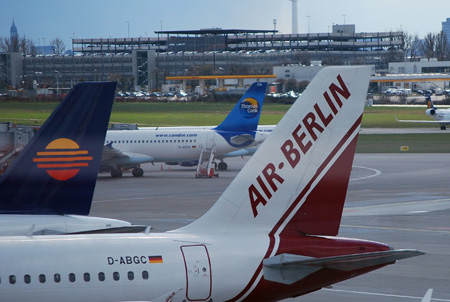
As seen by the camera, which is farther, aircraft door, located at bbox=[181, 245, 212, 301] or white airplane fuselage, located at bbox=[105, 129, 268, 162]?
white airplane fuselage, located at bbox=[105, 129, 268, 162]

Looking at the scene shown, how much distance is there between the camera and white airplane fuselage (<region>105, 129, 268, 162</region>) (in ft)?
179

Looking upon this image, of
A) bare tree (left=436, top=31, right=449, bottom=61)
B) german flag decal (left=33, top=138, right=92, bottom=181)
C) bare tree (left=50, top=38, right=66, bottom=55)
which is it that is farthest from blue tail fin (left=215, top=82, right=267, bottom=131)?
bare tree (left=436, top=31, right=449, bottom=61)

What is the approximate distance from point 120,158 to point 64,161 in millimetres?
35976

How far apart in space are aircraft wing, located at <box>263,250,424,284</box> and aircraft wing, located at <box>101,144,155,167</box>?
41065 millimetres

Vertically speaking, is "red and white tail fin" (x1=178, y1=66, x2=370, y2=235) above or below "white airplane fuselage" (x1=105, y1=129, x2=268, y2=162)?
above

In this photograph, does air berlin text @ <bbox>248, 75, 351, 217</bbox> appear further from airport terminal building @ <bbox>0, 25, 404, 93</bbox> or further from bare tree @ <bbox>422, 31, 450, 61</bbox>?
bare tree @ <bbox>422, 31, 450, 61</bbox>

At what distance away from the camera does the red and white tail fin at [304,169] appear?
1294cm

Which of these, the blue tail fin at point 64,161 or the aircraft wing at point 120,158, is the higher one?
the blue tail fin at point 64,161

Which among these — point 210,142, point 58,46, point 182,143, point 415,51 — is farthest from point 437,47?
point 58,46

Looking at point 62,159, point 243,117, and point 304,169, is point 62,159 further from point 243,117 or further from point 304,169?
point 243,117

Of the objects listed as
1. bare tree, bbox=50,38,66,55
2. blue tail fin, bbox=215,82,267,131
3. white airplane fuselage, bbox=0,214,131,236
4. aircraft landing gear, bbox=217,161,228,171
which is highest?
bare tree, bbox=50,38,66,55

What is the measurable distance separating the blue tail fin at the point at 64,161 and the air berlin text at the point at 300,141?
5.55 m

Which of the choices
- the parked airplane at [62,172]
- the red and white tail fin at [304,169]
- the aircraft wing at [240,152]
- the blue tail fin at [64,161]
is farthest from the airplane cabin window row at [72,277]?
the aircraft wing at [240,152]

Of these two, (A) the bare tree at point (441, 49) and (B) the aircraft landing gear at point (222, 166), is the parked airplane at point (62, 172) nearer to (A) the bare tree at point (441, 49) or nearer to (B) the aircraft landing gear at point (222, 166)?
(B) the aircraft landing gear at point (222, 166)
